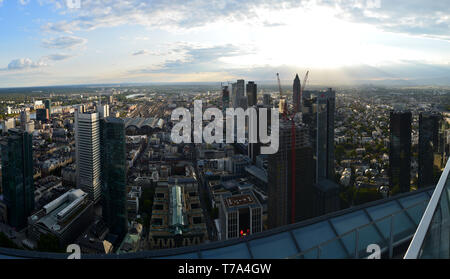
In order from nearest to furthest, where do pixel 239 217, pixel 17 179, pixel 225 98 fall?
pixel 239 217 → pixel 17 179 → pixel 225 98

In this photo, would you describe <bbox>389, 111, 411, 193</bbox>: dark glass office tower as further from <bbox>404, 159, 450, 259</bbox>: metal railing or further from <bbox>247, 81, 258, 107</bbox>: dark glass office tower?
→ <bbox>247, 81, 258, 107</bbox>: dark glass office tower

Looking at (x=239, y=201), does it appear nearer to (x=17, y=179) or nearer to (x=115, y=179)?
(x=115, y=179)

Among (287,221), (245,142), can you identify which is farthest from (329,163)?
(245,142)

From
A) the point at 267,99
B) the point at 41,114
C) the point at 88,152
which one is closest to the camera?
the point at 88,152

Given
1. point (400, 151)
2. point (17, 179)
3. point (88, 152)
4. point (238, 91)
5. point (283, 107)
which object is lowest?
point (17, 179)

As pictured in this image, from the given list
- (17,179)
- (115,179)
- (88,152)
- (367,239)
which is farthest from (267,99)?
(367,239)

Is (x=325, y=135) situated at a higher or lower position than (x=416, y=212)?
lower

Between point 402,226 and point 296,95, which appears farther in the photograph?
point 296,95

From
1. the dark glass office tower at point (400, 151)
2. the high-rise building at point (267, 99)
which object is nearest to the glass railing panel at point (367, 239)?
the dark glass office tower at point (400, 151)
